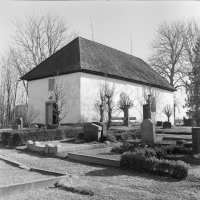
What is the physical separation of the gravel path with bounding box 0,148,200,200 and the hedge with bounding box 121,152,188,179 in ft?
0.62

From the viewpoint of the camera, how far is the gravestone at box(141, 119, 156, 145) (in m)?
11.1

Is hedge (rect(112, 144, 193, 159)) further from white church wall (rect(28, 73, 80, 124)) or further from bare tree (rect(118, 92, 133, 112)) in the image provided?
bare tree (rect(118, 92, 133, 112))

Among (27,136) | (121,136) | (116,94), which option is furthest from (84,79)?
(27,136)

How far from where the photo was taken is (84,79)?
21531 mm

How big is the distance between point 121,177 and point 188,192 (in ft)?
5.82

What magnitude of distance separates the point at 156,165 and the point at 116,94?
1810cm

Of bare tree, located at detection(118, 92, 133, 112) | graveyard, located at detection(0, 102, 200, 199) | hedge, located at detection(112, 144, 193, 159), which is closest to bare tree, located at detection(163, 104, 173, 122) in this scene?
bare tree, located at detection(118, 92, 133, 112)

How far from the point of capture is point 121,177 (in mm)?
6199

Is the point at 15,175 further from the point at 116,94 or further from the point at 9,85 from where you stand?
the point at 9,85

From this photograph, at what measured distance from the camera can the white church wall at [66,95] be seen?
70.1 ft

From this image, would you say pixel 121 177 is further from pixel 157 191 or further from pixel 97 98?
pixel 97 98

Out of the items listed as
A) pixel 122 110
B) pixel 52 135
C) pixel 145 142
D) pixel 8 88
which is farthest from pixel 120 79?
pixel 8 88

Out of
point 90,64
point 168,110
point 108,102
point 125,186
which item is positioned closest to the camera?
point 125,186

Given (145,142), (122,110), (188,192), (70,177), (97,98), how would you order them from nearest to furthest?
1. (188,192)
2. (70,177)
3. (145,142)
4. (97,98)
5. (122,110)
